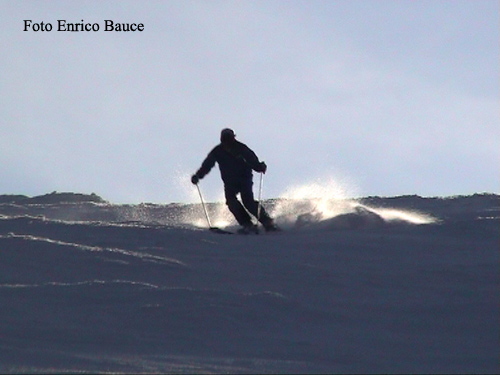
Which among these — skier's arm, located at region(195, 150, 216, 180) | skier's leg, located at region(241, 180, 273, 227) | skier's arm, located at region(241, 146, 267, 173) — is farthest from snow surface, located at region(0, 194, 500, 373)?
skier's arm, located at region(195, 150, 216, 180)

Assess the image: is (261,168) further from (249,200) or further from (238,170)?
(249,200)

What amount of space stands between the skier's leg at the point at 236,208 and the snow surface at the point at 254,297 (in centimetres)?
130

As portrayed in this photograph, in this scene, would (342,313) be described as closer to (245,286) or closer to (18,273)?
(245,286)

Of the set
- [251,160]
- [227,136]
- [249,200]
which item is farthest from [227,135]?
[249,200]

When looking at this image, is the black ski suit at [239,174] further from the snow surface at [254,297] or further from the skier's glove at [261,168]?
the snow surface at [254,297]

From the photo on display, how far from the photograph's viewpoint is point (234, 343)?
898 cm

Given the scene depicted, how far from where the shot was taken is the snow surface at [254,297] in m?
8.55

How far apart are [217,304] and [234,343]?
0.99m

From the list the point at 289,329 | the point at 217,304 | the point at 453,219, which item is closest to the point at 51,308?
the point at 217,304

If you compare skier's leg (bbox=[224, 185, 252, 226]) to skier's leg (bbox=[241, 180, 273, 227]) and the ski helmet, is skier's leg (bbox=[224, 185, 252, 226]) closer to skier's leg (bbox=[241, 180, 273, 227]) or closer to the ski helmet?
skier's leg (bbox=[241, 180, 273, 227])

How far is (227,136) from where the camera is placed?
52.2 ft

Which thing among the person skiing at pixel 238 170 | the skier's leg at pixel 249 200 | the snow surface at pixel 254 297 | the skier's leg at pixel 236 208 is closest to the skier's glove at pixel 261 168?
the person skiing at pixel 238 170

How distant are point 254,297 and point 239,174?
5.92m

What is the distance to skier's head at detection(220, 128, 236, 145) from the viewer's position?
627 inches
